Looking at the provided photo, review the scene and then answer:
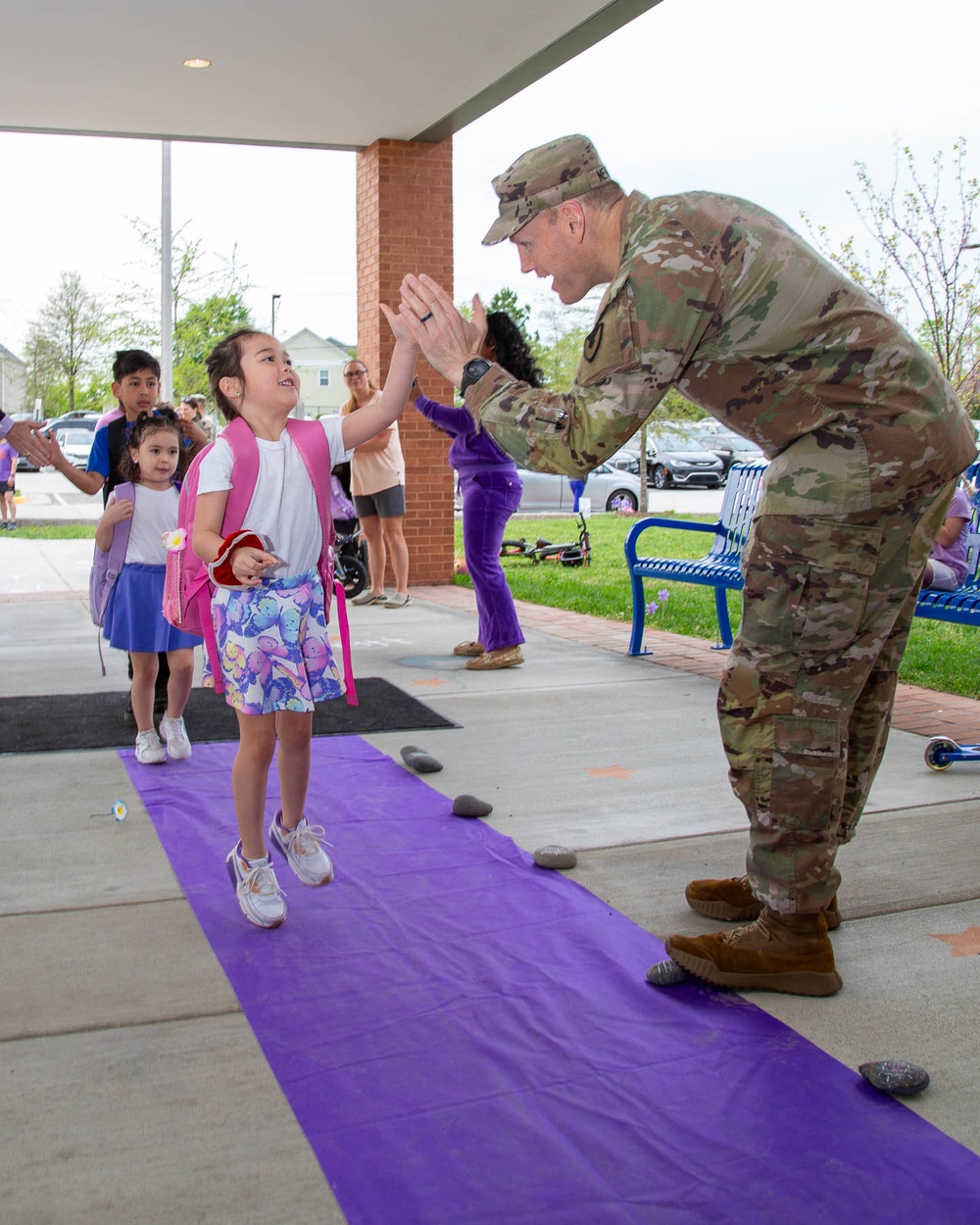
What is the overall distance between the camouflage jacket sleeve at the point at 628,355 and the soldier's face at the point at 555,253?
14 cm

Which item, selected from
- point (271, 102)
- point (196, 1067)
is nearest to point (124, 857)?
point (196, 1067)

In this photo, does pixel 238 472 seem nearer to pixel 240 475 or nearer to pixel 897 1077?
pixel 240 475

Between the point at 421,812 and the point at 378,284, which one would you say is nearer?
the point at 421,812

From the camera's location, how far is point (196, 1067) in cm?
266

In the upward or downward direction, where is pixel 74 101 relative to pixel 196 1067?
Answer: upward

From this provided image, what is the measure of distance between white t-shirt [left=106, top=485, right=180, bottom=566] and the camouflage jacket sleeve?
2.63 m

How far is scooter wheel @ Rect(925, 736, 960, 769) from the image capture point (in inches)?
194

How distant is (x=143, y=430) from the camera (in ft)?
16.9

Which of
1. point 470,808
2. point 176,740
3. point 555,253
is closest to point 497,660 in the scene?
point 176,740

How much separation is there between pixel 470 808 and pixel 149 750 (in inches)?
61.1

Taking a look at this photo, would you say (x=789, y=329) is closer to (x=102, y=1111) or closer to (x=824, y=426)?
(x=824, y=426)

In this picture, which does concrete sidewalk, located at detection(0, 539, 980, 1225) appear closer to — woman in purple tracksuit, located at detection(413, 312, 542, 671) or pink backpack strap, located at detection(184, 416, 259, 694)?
woman in purple tracksuit, located at detection(413, 312, 542, 671)

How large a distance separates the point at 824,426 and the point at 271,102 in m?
8.58

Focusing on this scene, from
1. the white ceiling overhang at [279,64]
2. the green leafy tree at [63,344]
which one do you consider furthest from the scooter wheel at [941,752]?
the green leafy tree at [63,344]
